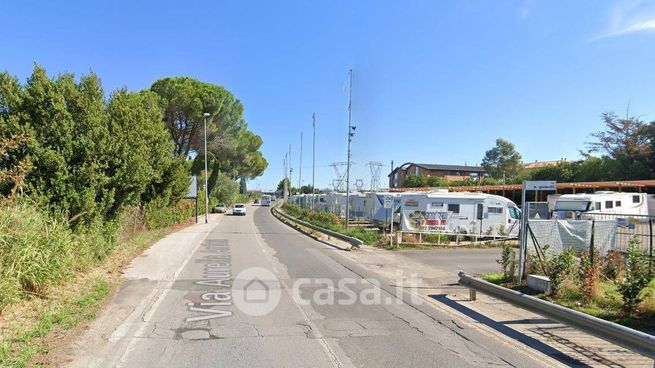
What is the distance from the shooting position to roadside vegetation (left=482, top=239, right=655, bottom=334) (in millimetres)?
8125

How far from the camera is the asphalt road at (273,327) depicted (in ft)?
19.5

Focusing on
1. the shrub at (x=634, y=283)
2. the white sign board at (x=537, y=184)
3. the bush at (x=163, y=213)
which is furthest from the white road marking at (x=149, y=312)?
the bush at (x=163, y=213)

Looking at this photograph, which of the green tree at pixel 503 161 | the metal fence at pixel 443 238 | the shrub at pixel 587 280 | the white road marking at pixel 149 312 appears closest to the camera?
the white road marking at pixel 149 312

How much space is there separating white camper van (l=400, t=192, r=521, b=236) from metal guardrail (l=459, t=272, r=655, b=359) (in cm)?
1472

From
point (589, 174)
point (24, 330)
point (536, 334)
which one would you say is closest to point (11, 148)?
point (24, 330)

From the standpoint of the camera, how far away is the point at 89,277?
423 inches

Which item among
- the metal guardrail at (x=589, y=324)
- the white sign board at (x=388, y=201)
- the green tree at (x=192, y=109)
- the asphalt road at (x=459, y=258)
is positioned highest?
the green tree at (x=192, y=109)

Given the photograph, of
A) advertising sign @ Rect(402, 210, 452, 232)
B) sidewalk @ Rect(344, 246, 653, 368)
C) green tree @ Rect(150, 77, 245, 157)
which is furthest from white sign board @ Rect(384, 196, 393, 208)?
green tree @ Rect(150, 77, 245, 157)

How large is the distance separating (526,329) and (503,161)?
10212 cm

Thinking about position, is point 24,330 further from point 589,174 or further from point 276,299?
point 589,174

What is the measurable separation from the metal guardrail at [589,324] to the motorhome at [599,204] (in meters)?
23.6

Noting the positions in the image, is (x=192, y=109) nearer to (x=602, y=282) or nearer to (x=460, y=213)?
(x=460, y=213)

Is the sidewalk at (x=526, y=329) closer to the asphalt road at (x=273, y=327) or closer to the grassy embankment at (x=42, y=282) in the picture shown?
the asphalt road at (x=273, y=327)

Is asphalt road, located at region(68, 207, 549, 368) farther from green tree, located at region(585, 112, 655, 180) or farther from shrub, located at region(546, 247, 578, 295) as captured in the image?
green tree, located at region(585, 112, 655, 180)
